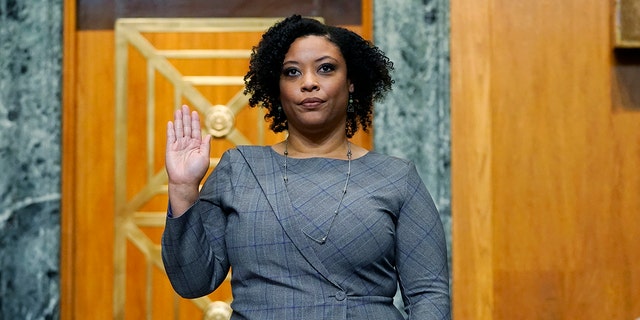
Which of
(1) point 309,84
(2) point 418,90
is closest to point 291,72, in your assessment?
(1) point 309,84

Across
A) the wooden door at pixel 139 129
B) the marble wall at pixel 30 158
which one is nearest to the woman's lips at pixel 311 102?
the wooden door at pixel 139 129

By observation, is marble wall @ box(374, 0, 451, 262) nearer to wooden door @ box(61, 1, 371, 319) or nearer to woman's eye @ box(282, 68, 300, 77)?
wooden door @ box(61, 1, 371, 319)

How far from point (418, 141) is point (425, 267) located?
58.3 inches

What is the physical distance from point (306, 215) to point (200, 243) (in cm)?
23

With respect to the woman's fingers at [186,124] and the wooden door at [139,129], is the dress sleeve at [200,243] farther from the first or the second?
the wooden door at [139,129]

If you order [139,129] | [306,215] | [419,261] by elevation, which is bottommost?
[419,261]

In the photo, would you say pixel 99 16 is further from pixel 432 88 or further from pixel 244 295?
pixel 244 295

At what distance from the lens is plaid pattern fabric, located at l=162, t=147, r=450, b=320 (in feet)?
5.26

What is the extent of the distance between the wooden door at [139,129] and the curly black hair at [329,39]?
4.79 ft

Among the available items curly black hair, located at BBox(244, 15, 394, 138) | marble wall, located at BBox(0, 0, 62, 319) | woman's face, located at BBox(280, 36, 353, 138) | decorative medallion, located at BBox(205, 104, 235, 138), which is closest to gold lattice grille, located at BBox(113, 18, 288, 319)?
decorative medallion, located at BBox(205, 104, 235, 138)

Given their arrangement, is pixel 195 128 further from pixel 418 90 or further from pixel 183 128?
pixel 418 90

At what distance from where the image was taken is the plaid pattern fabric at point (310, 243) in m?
1.60

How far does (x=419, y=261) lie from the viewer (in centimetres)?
169

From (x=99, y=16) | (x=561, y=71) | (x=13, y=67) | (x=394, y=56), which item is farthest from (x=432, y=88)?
(x=13, y=67)
